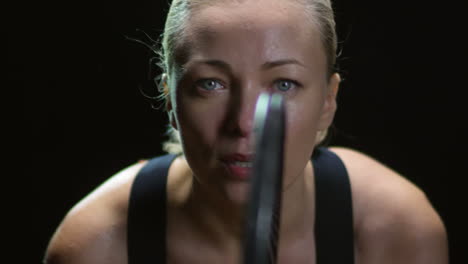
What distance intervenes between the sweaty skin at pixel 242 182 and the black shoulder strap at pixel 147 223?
0.01m

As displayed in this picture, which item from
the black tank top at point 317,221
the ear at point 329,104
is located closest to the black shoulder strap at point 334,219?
the black tank top at point 317,221

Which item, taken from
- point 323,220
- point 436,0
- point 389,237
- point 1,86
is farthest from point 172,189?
point 436,0

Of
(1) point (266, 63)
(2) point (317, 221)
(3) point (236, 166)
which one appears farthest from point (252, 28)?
(2) point (317, 221)

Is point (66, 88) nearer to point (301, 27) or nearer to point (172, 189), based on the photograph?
point (172, 189)

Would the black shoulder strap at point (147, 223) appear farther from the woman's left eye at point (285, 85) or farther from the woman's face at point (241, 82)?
the woman's left eye at point (285, 85)

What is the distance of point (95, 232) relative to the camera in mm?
1296

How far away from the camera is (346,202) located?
133cm

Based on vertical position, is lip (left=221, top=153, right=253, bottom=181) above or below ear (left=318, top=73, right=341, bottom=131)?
below

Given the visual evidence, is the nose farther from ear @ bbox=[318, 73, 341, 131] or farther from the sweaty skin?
ear @ bbox=[318, 73, 341, 131]

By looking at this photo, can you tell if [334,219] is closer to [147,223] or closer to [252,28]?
[147,223]

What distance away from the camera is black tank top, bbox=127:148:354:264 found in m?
1.31

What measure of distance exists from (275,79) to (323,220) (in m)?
0.38

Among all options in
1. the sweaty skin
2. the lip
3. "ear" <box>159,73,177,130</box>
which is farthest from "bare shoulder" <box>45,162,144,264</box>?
the lip

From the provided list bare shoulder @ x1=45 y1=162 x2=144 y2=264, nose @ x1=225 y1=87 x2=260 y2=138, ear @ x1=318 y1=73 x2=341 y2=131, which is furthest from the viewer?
bare shoulder @ x1=45 y1=162 x2=144 y2=264
